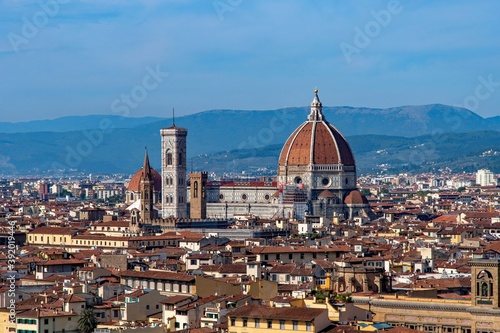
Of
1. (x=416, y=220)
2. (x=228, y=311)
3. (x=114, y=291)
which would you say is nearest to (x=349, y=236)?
(x=416, y=220)

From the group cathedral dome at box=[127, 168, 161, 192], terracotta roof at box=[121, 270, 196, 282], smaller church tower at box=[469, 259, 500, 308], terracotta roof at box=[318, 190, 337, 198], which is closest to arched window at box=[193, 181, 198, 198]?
terracotta roof at box=[318, 190, 337, 198]

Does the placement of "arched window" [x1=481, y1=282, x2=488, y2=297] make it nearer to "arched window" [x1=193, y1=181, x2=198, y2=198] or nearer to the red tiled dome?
"arched window" [x1=193, y1=181, x2=198, y2=198]

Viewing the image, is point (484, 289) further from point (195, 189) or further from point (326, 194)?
point (326, 194)

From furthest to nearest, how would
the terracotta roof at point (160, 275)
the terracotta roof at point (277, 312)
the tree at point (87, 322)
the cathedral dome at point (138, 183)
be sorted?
the cathedral dome at point (138, 183)
the terracotta roof at point (160, 275)
the tree at point (87, 322)
the terracotta roof at point (277, 312)

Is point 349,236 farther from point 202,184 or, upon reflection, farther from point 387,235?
point 202,184

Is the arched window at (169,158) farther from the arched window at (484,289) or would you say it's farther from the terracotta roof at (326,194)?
the arched window at (484,289)

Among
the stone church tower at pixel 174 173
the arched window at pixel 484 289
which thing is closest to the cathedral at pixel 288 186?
the stone church tower at pixel 174 173

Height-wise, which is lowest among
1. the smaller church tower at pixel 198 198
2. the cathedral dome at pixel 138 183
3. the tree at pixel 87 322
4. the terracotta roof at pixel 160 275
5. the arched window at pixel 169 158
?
the tree at pixel 87 322
